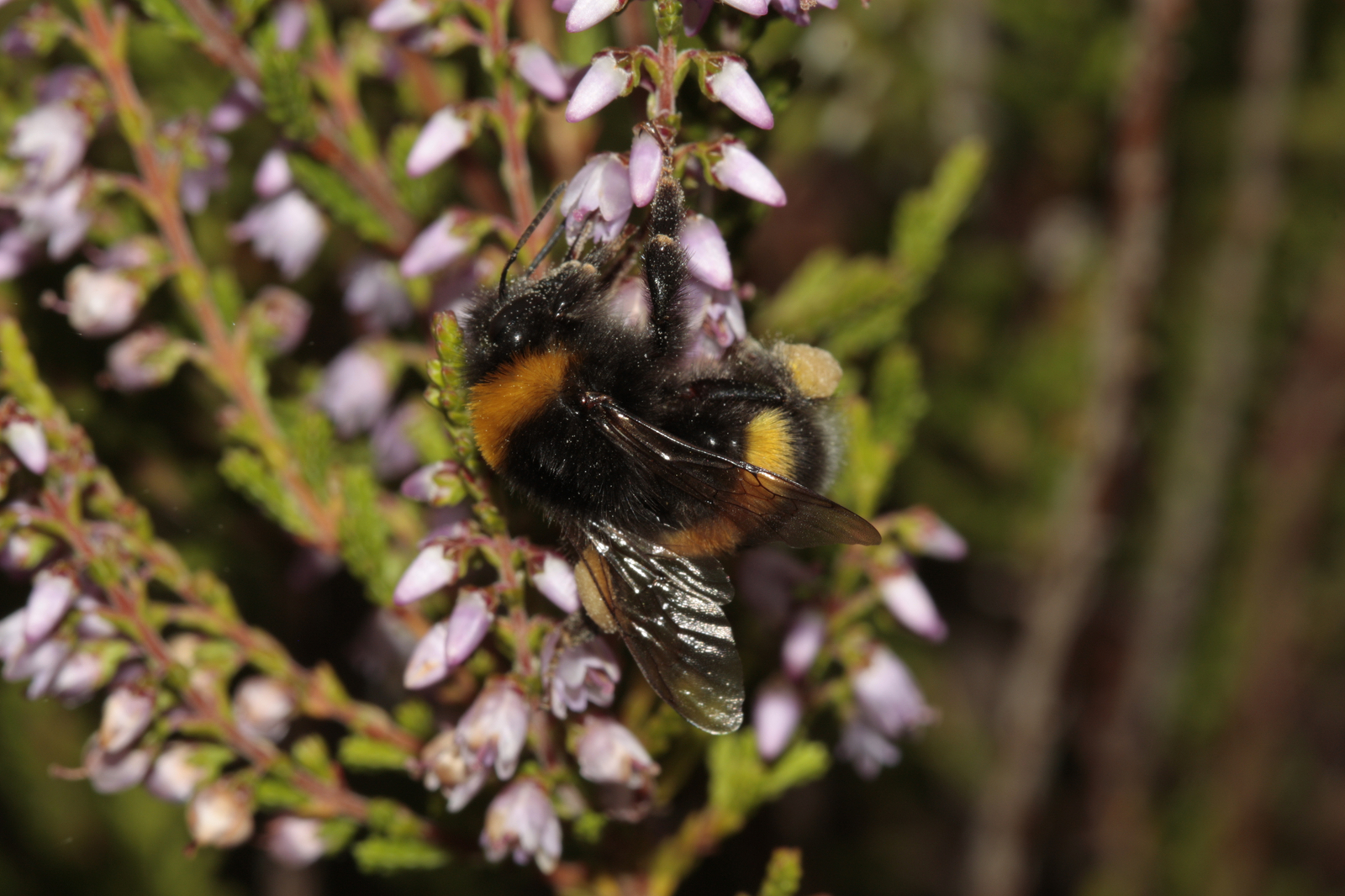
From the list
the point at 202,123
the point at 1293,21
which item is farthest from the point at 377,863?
the point at 1293,21

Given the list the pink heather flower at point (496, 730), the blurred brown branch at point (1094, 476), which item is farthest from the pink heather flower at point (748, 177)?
the blurred brown branch at point (1094, 476)

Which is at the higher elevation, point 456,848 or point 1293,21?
point 1293,21

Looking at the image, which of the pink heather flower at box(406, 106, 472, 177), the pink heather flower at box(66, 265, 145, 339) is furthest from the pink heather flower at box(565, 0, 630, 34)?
the pink heather flower at box(66, 265, 145, 339)

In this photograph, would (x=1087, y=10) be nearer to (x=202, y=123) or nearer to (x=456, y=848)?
(x=202, y=123)

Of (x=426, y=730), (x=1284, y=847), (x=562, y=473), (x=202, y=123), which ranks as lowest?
(x=1284, y=847)

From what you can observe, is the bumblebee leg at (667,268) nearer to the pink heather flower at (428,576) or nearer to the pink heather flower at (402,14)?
the pink heather flower at (428,576)

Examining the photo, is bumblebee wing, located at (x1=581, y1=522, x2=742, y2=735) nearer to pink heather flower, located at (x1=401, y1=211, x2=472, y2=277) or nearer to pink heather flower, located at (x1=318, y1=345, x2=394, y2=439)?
pink heather flower, located at (x1=401, y1=211, x2=472, y2=277)

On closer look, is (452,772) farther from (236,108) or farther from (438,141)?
(236,108)
